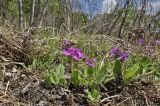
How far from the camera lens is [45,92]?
2707 millimetres

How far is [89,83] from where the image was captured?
279 cm

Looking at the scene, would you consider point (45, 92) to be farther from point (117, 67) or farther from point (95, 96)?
point (117, 67)

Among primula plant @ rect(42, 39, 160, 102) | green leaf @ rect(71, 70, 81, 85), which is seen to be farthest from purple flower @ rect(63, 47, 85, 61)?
green leaf @ rect(71, 70, 81, 85)

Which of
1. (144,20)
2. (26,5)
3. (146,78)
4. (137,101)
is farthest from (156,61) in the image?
(26,5)

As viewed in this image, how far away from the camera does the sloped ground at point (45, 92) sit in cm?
262

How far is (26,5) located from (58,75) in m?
15.9

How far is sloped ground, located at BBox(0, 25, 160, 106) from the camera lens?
8.61 feet

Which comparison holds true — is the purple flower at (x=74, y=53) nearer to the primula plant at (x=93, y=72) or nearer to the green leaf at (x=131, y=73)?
the primula plant at (x=93, y=72)

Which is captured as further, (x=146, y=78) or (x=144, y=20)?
(x=144, y=20)

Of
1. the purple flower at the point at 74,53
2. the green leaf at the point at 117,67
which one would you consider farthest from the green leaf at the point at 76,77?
the green leaf at the point at 117,67

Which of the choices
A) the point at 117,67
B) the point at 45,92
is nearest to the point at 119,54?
the point at 117,67

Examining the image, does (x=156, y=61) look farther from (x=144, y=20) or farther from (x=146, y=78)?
(x=144, y=20)

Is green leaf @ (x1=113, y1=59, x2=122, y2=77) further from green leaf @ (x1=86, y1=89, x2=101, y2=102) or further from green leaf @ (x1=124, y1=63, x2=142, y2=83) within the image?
green leaf @ (x1=86, y1=89, x2=101, y2=102)

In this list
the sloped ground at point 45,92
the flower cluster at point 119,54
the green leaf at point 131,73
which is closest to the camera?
the sloped ground at point 45,92
